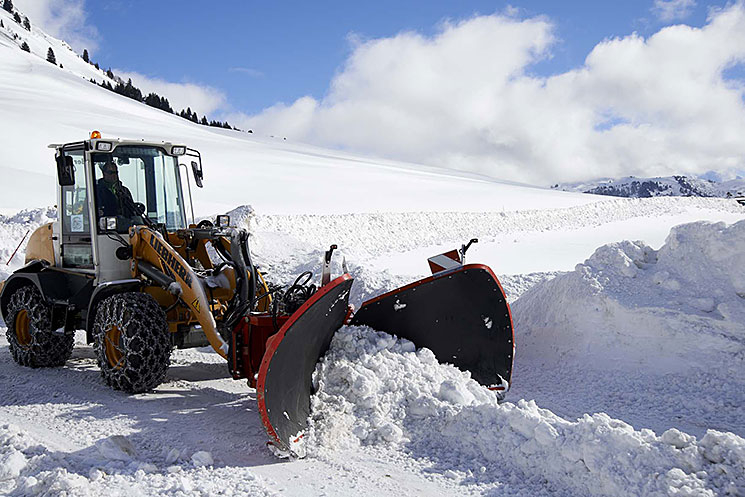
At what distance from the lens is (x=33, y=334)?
21.5 ft

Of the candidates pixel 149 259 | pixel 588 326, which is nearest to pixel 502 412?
pixel 588 326

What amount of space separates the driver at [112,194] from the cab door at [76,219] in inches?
5.2

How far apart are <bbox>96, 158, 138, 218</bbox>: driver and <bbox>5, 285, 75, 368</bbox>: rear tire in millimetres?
1359

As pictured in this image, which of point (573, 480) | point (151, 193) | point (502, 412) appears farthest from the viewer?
point (151, 193)

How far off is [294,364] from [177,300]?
1683 mm

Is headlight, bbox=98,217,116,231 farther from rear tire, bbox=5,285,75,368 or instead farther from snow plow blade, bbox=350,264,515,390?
snow plow blade, bbox=350,264,515,390

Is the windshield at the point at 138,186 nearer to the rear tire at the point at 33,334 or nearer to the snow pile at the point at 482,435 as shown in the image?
the rear tire at the point at 33,334

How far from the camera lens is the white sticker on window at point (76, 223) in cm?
636

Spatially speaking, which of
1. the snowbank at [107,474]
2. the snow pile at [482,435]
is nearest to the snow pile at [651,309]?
the snow pile at [482,435]

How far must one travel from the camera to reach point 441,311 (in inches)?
218

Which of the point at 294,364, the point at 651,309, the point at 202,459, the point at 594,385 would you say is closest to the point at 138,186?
the point at 294,364

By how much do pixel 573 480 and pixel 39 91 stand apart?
54614 millimetres

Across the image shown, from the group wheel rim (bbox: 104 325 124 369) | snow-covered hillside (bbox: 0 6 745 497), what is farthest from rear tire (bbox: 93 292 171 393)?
snow-covered hillside (bbox: 0 6 745 497)

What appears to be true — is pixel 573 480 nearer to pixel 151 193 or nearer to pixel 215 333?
pixel 215 333
